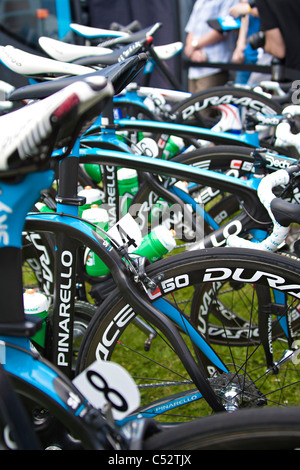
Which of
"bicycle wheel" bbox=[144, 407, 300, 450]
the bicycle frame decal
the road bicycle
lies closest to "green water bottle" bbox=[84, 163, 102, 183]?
the road bicycle

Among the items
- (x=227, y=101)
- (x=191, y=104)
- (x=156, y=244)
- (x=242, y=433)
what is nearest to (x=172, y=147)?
(x=191, y=104)

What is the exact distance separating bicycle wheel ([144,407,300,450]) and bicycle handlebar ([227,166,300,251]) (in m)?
0.69

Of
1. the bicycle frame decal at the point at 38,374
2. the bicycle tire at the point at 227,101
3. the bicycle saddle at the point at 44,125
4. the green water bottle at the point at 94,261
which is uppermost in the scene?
the bicycle tire at the point at 227,101

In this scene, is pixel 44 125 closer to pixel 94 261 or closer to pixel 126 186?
pixel 94 261

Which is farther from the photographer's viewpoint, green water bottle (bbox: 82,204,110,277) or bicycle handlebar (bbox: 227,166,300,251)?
green water bottle (bbox: 82,204,110,277)

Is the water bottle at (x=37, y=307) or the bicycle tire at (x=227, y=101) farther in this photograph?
the bicycle tire at (x=227, y=101)

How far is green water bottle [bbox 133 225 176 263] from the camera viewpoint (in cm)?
162

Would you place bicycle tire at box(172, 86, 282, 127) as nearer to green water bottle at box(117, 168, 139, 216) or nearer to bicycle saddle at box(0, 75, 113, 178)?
green water bottle at box(117, 168, 139, 216)

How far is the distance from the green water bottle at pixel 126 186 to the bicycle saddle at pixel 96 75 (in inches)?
46.0

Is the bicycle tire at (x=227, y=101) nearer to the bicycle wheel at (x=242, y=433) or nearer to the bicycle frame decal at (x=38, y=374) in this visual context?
the bicycle frame decal at (x=38, y=374)

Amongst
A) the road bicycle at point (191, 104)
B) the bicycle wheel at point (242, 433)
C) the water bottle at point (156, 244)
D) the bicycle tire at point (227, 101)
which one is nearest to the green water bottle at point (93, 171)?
the road bicycle at point (191, 104)

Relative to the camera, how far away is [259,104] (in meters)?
3.43

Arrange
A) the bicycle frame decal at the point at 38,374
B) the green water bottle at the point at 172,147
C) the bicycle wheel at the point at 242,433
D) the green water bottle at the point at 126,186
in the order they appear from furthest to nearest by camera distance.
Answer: the green water bottle at the point at 172,147 → the green water bottle at the point at 126,186 → the bicycle frame decal at the point at 38,374 → the bicycle wheel at the point at 242,433

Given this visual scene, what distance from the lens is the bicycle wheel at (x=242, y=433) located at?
2.92ft
